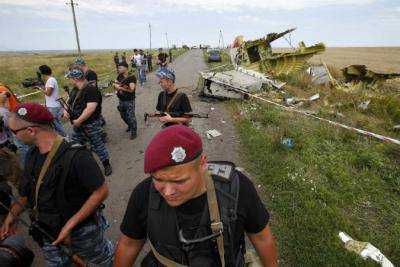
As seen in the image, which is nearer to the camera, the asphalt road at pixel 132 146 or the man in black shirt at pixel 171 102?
the man in black shirt at pixel 171 102

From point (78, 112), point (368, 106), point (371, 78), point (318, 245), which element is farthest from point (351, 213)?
point (371, 78)

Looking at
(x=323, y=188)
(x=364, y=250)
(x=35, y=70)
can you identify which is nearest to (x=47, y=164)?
(x=364, y=250)

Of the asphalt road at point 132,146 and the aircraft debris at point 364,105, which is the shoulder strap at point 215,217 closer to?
the asphalt road at point 132,146

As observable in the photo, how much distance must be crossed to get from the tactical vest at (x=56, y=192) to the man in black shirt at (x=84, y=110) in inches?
117

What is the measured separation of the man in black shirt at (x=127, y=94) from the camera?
805cm

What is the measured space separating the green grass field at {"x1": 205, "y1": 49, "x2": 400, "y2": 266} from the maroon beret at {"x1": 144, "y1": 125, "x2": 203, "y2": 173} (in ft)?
9.82

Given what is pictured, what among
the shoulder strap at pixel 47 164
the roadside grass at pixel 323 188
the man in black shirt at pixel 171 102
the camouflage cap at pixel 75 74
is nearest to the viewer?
the shoulder strap at pixel 47 164

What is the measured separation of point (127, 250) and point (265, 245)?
88cm

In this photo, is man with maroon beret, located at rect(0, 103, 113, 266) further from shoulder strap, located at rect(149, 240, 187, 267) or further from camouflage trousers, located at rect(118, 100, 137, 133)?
camouflage trousers, located at rect(118, 100, 137, 133)

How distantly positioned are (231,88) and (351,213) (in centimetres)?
898

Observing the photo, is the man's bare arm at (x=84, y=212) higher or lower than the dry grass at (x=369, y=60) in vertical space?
higher

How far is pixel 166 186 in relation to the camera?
1763 millimetres

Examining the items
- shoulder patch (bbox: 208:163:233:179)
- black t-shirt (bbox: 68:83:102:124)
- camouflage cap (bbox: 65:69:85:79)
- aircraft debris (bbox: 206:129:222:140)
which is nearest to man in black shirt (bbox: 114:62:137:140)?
aircraft debris (bbox: 206:129:222:140)

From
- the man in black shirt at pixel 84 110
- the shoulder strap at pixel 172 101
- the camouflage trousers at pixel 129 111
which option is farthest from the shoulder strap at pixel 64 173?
the camouflage trousers at pixel 129 111
